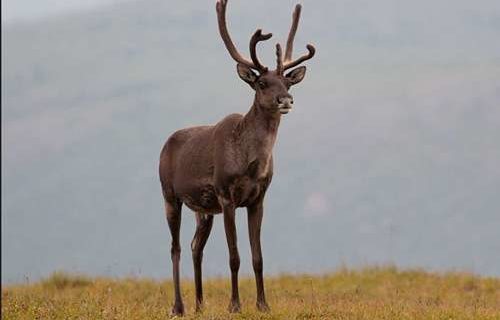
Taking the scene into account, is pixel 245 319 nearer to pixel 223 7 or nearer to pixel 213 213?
pixel 213 213

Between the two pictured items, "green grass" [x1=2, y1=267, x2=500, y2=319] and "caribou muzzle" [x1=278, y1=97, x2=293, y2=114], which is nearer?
"caribou muzzle" [x1=278, y1=97, x2=293, y2=114]

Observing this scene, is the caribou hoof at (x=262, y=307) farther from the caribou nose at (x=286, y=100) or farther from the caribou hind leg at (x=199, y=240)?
the caribou nose at (x=286, y=100)

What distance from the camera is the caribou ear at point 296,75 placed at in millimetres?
12625

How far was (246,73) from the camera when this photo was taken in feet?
40.7

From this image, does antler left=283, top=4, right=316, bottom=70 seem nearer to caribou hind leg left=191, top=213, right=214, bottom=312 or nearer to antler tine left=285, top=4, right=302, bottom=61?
antler tine left=285, top=4, right=302, bottom=61

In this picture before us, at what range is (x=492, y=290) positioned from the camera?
1919 centimetres

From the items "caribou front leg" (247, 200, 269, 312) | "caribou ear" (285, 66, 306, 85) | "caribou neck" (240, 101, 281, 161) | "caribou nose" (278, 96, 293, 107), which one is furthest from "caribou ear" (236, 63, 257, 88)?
"caribou front leg" (247, 200, 269, 312)

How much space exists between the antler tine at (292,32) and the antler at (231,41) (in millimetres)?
530

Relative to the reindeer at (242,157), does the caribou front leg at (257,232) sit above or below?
below

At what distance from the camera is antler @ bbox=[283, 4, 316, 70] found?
12887 mm

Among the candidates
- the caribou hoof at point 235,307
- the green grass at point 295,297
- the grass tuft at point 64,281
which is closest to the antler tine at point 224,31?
the caribou hoof at point 235,307

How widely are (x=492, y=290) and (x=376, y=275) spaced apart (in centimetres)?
258

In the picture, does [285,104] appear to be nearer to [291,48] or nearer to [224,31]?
[291,48]

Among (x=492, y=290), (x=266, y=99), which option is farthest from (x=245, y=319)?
(x=492, y=290)
